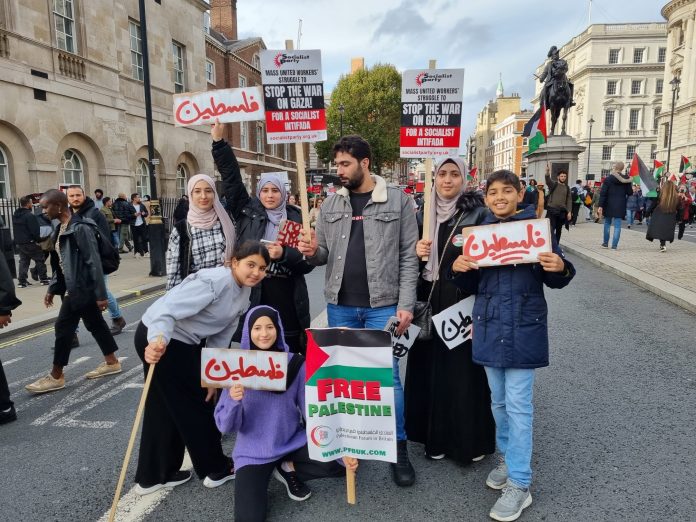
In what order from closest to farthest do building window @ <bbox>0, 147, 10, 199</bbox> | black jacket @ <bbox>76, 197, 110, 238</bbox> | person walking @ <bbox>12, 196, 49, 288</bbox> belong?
black jacket @ <bbox>76, 197, 110, 238</bbox>
person walking @ <bbox>12, 196, 49, 288</bbox>
building window @ <bbox>0, 147, 10, 199</bbox>

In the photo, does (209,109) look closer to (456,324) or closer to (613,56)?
(456,324)

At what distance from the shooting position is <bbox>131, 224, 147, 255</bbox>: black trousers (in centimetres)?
1505

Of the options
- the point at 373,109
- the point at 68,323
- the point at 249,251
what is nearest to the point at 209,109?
the point at 249,251

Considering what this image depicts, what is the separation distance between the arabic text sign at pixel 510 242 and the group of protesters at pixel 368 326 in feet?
0.23

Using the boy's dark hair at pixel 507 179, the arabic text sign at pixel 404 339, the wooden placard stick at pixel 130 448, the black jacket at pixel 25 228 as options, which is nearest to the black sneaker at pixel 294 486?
the wooden placard stick at pixel 130 448

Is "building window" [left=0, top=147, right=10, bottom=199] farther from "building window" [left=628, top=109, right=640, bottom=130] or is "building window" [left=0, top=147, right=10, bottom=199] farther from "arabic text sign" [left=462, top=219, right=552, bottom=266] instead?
"building window" [left=628, top=109, right=640, bottom=130]

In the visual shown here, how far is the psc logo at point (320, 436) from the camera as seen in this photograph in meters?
2.80

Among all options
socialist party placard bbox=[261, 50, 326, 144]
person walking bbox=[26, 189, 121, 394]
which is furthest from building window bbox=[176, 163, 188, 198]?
socialist party placard bbox=[261, 50, 326, 144]

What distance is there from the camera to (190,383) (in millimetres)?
3010

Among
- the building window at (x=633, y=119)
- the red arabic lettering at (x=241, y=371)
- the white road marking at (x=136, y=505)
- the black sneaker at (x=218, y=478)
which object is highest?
the building window at (x=633, y=119)

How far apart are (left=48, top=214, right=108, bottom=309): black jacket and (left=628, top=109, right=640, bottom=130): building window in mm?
75754

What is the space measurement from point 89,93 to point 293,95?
15.2m

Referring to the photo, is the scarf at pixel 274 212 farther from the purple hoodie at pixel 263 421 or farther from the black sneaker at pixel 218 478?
the black sneaker at pixel 218 478

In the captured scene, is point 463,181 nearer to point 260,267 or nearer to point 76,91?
point 260,267
